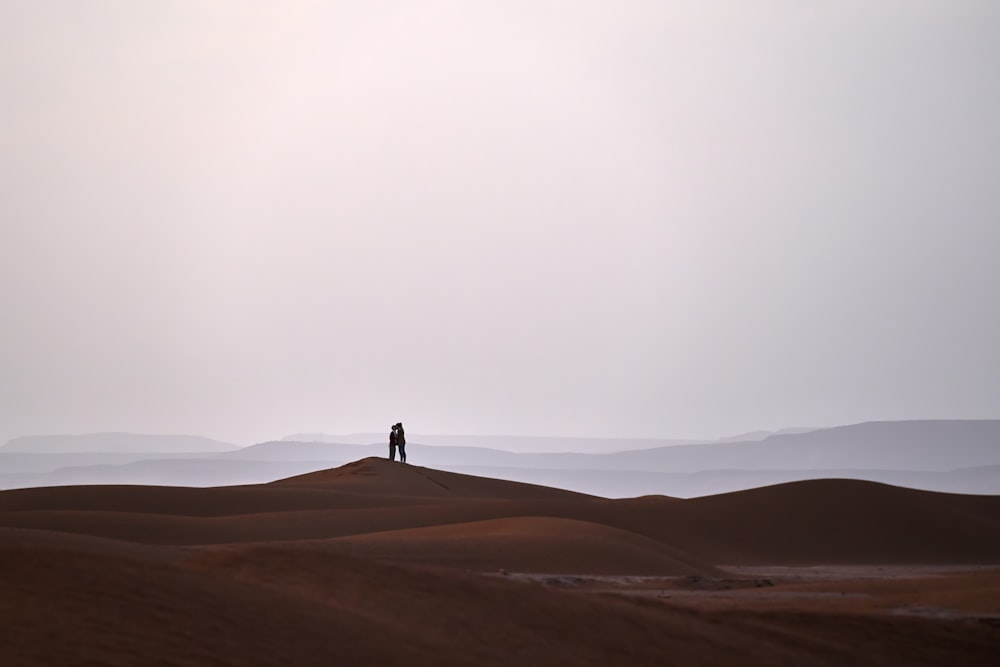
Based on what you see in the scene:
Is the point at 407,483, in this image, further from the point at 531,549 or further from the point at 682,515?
the point at 531,549

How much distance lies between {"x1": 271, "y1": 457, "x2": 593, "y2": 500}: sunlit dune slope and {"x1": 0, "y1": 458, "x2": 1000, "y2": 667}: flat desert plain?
12.4 feet

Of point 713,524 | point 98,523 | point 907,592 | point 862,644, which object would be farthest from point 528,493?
point 862,644

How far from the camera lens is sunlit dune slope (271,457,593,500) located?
35688mm

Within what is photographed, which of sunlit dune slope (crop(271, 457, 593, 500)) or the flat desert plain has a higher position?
sunlit dune slope (crop(271, 457, 593, 500))

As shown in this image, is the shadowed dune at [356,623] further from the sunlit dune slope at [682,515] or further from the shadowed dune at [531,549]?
the sunlit dune slope at [682,515]

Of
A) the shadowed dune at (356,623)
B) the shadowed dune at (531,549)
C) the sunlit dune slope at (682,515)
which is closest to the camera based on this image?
the shadowed dune at (356,623)

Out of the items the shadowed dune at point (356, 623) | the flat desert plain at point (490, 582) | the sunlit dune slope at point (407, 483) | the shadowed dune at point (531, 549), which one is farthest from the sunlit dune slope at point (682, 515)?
the shadowed dune at point (356, 623)

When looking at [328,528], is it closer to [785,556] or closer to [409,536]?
[409,536]

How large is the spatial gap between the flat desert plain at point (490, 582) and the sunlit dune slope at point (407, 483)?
12.4ft

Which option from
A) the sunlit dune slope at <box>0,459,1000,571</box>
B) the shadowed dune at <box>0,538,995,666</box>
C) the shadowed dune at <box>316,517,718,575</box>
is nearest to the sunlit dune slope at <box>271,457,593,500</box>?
the sunlit dune slope at <box>0,459,1000,571</box>

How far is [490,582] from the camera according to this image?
13.1 meters

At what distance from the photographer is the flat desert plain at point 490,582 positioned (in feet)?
31.2

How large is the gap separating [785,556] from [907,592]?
1125cm

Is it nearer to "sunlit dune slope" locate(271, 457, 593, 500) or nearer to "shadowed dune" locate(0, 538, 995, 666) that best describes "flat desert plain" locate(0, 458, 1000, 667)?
"shadowed dune" locate(0, 538, 995, 666)
